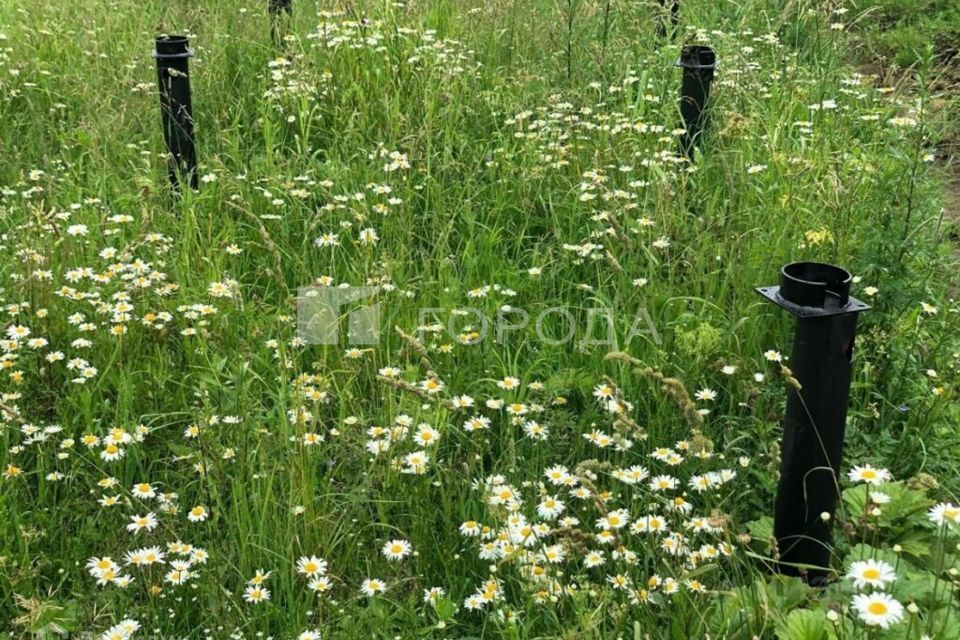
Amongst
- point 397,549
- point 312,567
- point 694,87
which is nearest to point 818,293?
point 397,549

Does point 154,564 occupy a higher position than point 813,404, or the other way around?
point 813,404

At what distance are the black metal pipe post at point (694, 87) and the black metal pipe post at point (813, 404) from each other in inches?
82.9

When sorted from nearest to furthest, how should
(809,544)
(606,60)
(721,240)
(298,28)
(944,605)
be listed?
(944,605) → (809,544) → (721,240) → (606,60) → (298,28)

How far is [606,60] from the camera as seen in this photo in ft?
16.8

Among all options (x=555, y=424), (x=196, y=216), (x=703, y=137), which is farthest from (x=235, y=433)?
(x=703, y=137)

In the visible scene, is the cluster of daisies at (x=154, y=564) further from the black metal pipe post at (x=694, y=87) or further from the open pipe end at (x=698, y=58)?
the open pipe end at (x=698, y=58)

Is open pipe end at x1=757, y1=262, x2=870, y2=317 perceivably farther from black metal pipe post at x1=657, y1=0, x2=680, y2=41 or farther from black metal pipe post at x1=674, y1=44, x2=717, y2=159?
black metal pipe post at x1=657, y1=0, x2=680, y2=41

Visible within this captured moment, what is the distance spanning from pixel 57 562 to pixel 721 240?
8.28ft

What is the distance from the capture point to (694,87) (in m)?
4.18

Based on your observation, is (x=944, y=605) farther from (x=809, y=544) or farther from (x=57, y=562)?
(x=57, y=562)

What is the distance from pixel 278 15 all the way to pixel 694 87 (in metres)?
2.65

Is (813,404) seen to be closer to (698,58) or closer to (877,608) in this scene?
(877,608)

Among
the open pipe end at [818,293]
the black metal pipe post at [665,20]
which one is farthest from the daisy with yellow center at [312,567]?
the black metal pipe post at [665,20]

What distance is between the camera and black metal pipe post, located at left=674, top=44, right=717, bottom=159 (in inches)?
163
